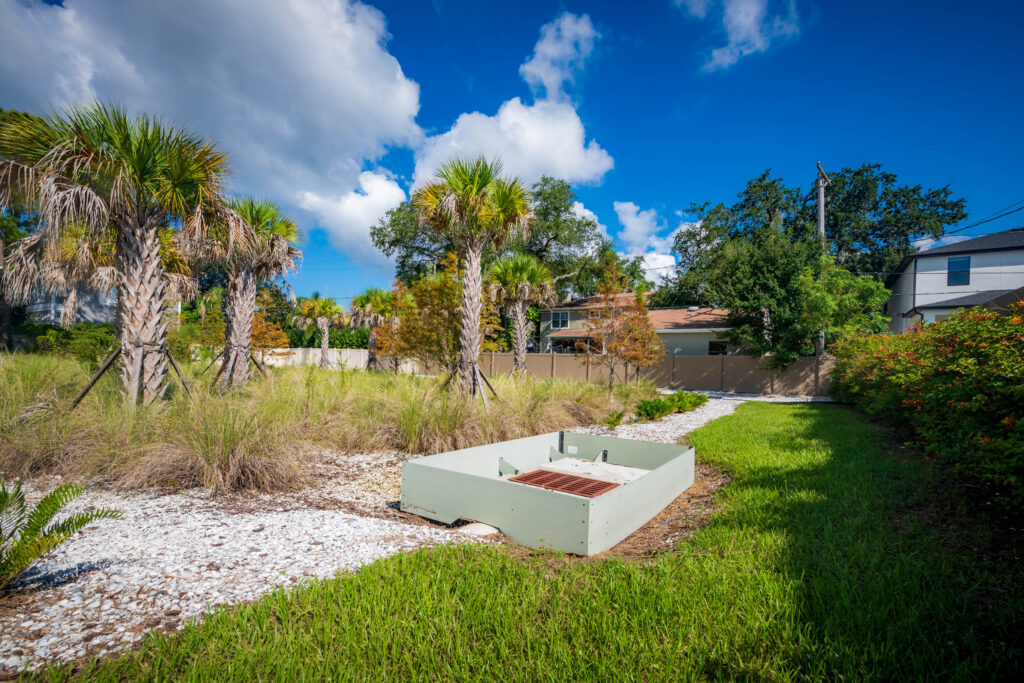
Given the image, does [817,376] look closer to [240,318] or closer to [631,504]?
[631,504]

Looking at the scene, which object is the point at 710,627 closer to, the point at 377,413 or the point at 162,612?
the point at 162,612

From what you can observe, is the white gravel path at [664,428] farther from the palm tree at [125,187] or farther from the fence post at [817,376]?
the fence post at [817,376]

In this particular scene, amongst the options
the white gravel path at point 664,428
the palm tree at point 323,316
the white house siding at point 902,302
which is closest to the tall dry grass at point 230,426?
the white gravel path at point 664,428

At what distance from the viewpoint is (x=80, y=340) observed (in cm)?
1562

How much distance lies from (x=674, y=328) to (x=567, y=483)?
22946 millimetres

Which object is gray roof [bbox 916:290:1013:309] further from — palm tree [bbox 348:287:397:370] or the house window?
palm tree [bbox 348:287:397:370]

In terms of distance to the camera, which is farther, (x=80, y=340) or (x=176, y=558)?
(x=80, y=340)

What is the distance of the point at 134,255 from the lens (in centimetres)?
701

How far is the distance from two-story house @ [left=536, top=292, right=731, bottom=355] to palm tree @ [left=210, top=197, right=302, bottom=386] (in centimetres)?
1343

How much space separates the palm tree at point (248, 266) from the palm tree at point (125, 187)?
3.52m

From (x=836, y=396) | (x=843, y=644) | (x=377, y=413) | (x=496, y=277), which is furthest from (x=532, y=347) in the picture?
(x=843, y=644)

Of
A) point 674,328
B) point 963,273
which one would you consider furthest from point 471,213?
point 963,273

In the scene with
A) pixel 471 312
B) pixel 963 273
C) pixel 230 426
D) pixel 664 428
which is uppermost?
pixel 963 273

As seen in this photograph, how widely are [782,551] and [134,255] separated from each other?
27.6 ft
